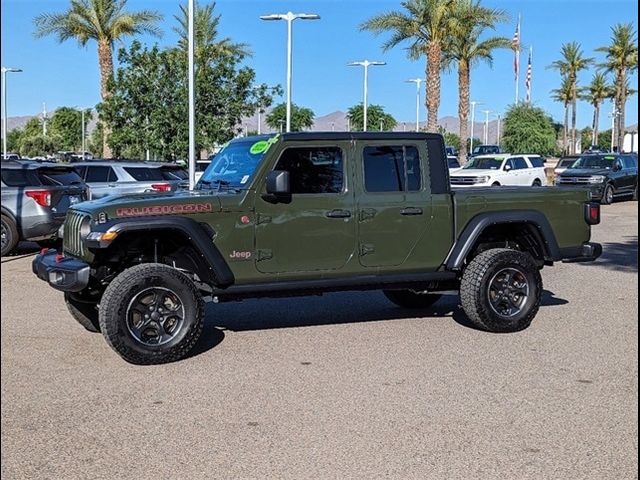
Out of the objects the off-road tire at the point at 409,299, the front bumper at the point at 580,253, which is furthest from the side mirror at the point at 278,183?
the front bumper at the point at 580,253

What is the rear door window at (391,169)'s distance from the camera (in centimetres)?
719

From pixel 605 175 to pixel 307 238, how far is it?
22.6 metres

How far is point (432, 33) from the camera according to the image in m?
34.0

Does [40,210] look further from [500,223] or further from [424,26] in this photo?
[424,26]

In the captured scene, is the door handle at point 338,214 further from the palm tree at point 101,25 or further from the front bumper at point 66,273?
the palm tree at point 101,25

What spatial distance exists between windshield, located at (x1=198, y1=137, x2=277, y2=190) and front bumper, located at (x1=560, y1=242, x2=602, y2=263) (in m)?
3.15

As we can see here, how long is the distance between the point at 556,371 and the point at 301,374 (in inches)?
78.9

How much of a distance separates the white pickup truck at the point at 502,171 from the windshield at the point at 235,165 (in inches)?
766

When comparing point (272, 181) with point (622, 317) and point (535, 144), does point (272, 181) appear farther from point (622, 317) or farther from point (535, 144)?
point (535, 144)

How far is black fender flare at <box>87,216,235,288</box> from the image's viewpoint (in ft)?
20.3

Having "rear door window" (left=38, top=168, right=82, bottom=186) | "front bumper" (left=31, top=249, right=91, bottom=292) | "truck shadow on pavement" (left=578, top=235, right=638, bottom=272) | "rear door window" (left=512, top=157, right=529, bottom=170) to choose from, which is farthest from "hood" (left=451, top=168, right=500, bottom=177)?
"front bumper" (left=31, top=249, right=91, bottom=292)

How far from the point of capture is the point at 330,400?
5.37 meters

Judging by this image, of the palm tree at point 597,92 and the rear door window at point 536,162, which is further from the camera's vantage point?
the palm tree at point 597,92

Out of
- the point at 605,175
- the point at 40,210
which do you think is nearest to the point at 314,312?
the point at 40,210
